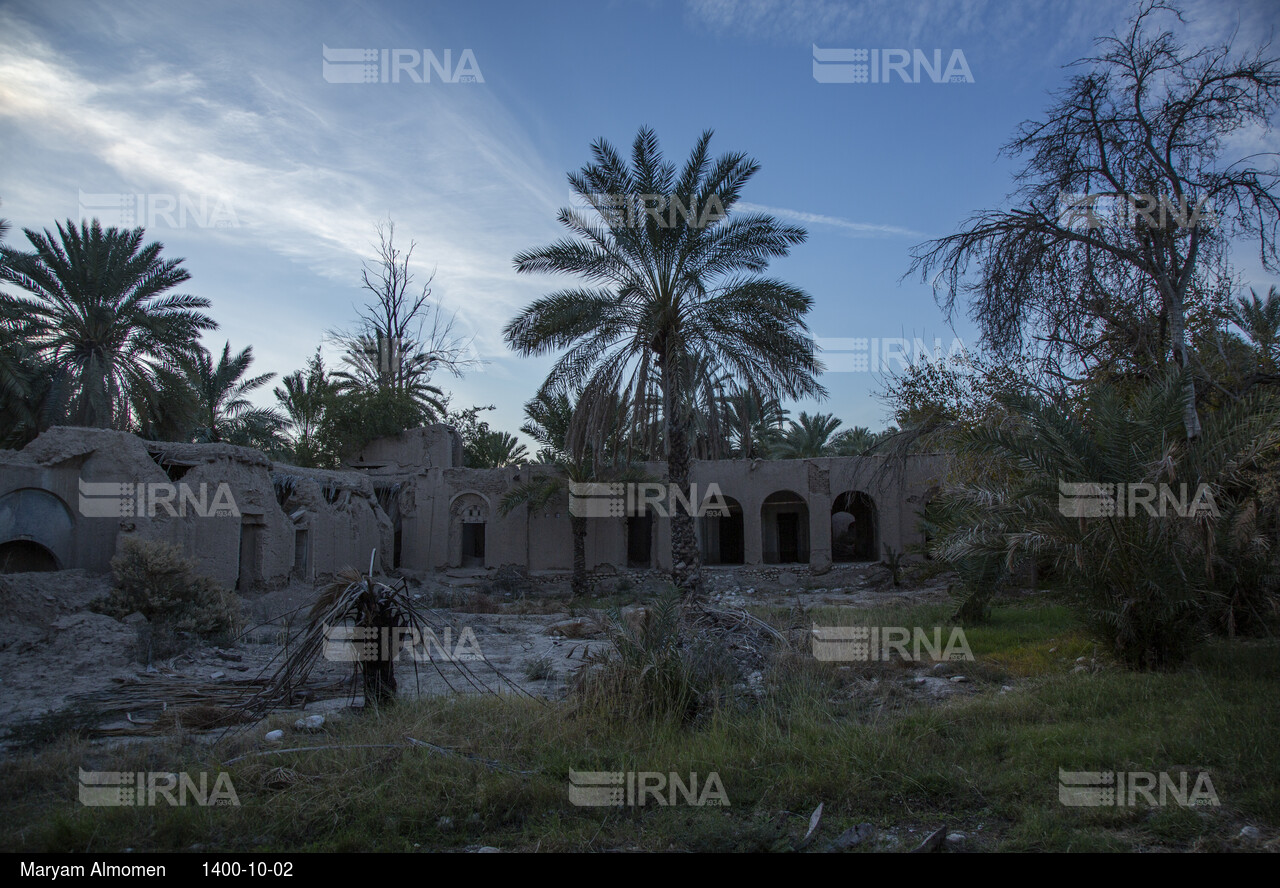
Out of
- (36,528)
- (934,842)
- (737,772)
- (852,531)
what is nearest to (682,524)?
(737,772)

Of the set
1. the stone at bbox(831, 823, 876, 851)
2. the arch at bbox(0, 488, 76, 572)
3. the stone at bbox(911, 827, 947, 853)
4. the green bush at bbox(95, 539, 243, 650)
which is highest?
the arch at bbox(0, 488, 76, 572)

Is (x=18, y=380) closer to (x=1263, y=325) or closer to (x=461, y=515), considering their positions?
(x=461, y=515)

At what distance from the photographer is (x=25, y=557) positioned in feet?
40.4

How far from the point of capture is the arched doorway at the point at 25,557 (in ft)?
39.5

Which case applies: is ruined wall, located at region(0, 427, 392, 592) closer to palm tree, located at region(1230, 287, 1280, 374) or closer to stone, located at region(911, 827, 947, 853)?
stone, located at region(911, 827, 947, 853)

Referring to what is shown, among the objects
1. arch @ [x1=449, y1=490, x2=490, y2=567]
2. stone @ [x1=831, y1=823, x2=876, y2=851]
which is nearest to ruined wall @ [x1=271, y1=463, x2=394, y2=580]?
arch @ [x1=449, y1=490, x2=490, y2=567]

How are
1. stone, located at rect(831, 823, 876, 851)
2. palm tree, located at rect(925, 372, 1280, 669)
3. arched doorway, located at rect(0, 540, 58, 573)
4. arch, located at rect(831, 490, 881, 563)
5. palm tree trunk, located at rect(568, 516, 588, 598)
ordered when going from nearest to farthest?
stone, located at rect(831, 823, 876, 851) < palm tree, located at rect(925, 372, 1280, 669) < arched doorway, located at rect(0, 540, 58, 573) < palm tree trunk, located at rect(568, 516, 588, 598) < arch, located at rect(831, 490, 881, 563)

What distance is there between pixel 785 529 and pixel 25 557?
23.0 meters

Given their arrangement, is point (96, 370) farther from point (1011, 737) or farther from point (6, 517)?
point (1011, 737)

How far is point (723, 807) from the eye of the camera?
4898 millimetres

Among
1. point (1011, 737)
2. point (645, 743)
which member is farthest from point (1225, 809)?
point (645, 743)

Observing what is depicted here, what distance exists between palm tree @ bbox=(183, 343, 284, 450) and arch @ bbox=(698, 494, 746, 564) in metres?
15.1

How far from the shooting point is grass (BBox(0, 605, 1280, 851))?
4375mm

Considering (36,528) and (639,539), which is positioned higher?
(36,528)
